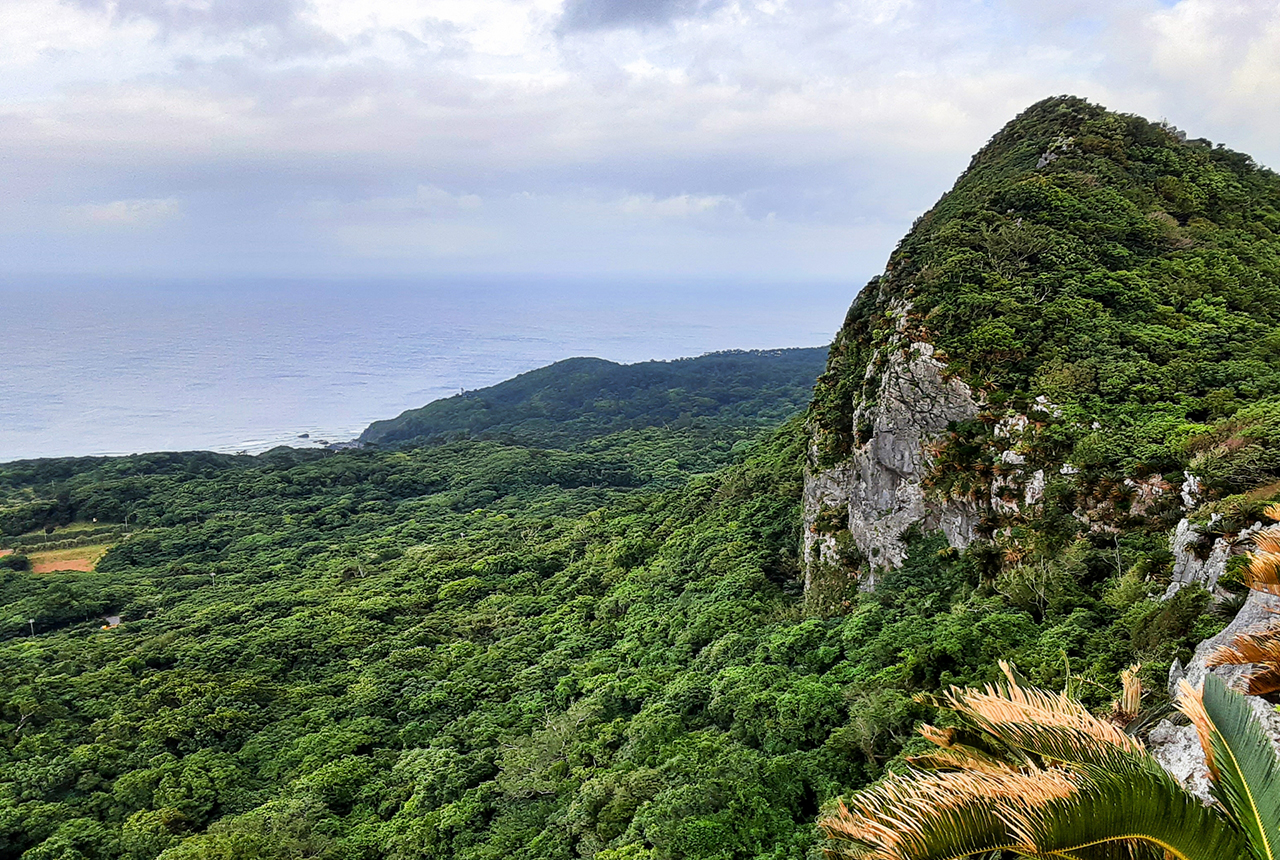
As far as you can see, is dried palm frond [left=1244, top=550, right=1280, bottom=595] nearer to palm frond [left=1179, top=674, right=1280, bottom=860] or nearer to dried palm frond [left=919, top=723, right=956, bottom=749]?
palm frond [left=1179, top=674, right=1280, bottom=860]

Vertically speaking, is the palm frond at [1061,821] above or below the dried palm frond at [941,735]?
above

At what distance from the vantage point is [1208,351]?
18266 mm

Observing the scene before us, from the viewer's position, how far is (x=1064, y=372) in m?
18.2

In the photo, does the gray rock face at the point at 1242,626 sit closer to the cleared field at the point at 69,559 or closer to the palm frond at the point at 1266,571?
the palm frond at the point at 1266,571

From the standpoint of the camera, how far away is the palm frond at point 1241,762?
346cm

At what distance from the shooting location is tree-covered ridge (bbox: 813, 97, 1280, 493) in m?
15.8

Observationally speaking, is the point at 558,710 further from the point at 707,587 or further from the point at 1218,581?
the point at 1218,581

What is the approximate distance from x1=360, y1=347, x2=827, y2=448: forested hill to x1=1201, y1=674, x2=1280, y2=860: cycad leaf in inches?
3831

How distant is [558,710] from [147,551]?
47.7 m

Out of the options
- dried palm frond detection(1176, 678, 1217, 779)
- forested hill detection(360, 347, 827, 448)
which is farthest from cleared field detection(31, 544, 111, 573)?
dried palm frond detection(1176, 678, 1217, 779)

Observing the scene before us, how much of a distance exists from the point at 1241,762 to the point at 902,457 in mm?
17940

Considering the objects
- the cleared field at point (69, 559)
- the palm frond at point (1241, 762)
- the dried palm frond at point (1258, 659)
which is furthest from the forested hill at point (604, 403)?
the palm frond at point (1241, 762)

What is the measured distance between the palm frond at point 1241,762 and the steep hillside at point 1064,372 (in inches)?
322

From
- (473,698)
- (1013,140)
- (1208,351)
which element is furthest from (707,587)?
(1013,140)
